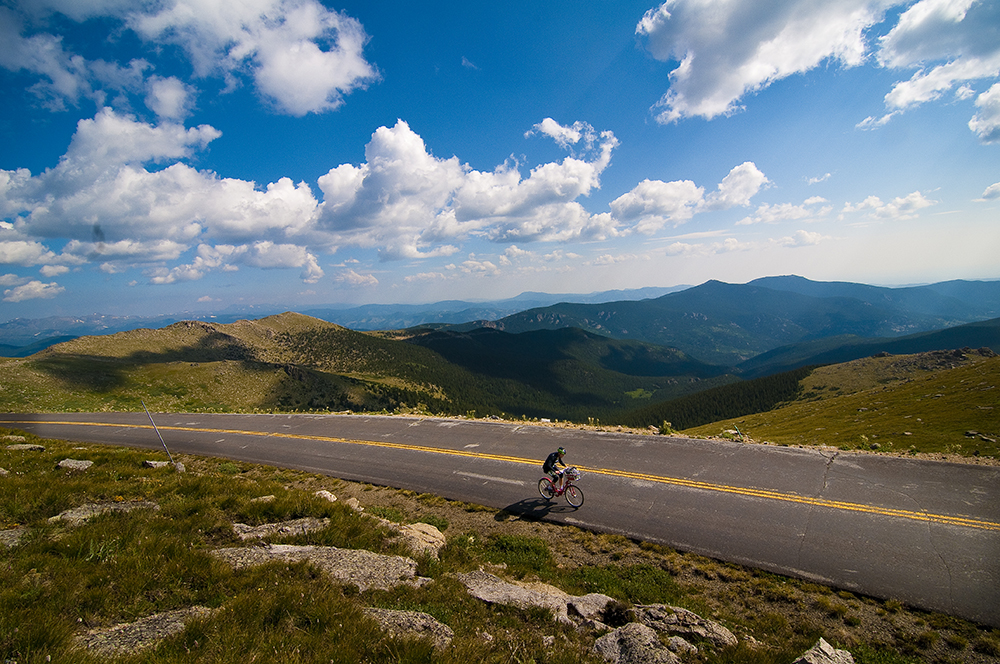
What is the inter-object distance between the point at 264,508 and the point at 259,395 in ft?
285

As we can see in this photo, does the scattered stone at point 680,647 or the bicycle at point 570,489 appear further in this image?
the bicycle at point 570,489

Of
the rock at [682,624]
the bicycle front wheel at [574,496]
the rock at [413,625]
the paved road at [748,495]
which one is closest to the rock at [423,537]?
the rock at [413,625]

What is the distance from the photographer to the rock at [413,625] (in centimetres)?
590

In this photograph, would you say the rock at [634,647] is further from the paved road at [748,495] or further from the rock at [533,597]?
the paved road at [748,495]

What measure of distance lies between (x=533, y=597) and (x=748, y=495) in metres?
9.58

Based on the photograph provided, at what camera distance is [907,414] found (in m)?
39.8

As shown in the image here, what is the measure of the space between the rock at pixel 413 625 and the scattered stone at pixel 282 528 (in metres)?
4.45

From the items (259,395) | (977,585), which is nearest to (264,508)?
(977,585)

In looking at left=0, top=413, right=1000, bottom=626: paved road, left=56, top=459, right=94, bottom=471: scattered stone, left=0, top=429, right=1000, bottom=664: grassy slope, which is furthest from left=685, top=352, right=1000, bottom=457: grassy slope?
left=56, top=459, right=94, bottom=471: scattered stone

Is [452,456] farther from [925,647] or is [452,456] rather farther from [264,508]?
[925,647]

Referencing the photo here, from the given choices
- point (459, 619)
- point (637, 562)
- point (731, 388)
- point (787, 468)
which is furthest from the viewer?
point (731, 388)

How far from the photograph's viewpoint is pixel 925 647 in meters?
7.47

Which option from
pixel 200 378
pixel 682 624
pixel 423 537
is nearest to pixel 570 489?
pixel 423 537

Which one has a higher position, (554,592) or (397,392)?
(554,592)
